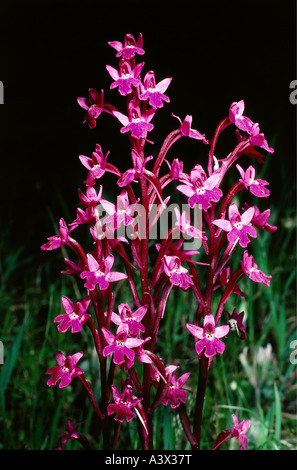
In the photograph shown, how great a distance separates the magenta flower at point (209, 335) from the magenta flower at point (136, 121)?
0.27 m

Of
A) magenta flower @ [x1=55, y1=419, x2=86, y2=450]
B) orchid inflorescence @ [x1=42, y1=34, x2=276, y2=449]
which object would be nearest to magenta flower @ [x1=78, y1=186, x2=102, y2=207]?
orchid inflorescence @ [x1=42, y1=34, x2=276, y2=449]

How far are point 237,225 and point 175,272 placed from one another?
11cm

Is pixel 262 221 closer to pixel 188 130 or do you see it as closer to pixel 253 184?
pixel 253 184

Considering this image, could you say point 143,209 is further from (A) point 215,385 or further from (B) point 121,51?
(A) point 215,385

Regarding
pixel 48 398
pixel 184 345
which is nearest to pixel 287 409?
pixel 184 345

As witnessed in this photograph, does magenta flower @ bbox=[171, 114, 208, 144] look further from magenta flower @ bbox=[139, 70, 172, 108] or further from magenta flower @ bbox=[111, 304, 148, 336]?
magenta flower @ bbox=[111, 304, 148, 336]

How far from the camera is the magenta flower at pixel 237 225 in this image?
2.68 feet

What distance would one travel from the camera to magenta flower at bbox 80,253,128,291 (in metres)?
0.80

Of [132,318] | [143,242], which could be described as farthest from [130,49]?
[132,318]

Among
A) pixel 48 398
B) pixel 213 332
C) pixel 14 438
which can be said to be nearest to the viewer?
pixel 213 332

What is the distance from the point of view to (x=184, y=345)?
1.45m

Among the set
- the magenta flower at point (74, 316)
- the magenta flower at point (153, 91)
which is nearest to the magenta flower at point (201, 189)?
the magenta flower at point (153, 91)

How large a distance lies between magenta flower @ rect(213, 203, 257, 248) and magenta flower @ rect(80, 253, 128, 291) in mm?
157

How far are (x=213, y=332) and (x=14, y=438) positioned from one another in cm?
74
